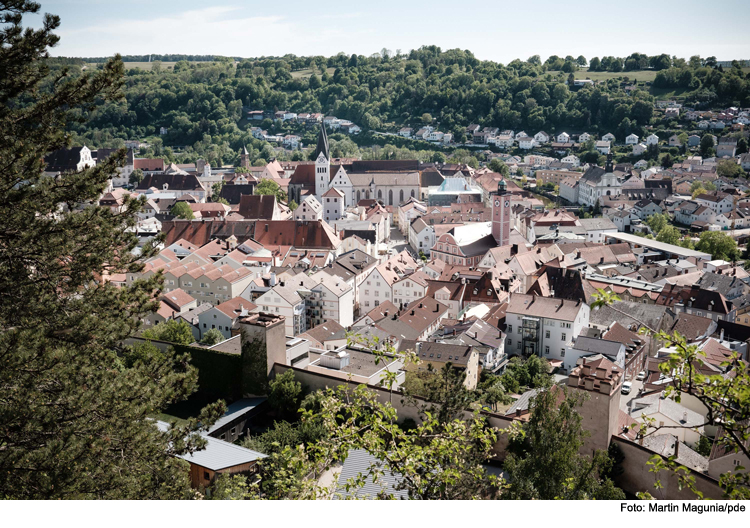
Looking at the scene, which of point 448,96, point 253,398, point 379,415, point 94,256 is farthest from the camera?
point 448,96

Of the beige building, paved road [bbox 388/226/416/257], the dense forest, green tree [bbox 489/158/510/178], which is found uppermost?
the dense forest

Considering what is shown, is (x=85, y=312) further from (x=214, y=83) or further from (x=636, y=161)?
(x=214, y=83)

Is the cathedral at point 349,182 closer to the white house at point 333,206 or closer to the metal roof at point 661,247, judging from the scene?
the white house at point 333,206

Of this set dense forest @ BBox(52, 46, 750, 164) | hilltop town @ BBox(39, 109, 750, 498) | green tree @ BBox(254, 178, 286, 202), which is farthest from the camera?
dense forest @ BBox(52, 46, 750, 164)

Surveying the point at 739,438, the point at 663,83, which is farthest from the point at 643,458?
the point at 663,83

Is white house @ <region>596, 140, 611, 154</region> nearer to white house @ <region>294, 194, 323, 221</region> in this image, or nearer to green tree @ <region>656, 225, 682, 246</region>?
green tree @ <region>656, 225, 682, 246</region>

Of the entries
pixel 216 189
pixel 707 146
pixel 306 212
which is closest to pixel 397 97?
pixel 707 146

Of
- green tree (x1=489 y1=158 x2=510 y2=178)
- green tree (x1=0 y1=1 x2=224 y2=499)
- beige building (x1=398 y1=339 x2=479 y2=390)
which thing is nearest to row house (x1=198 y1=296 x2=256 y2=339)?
beige building (x1=398 y1=339 x2=479 y2=390)
